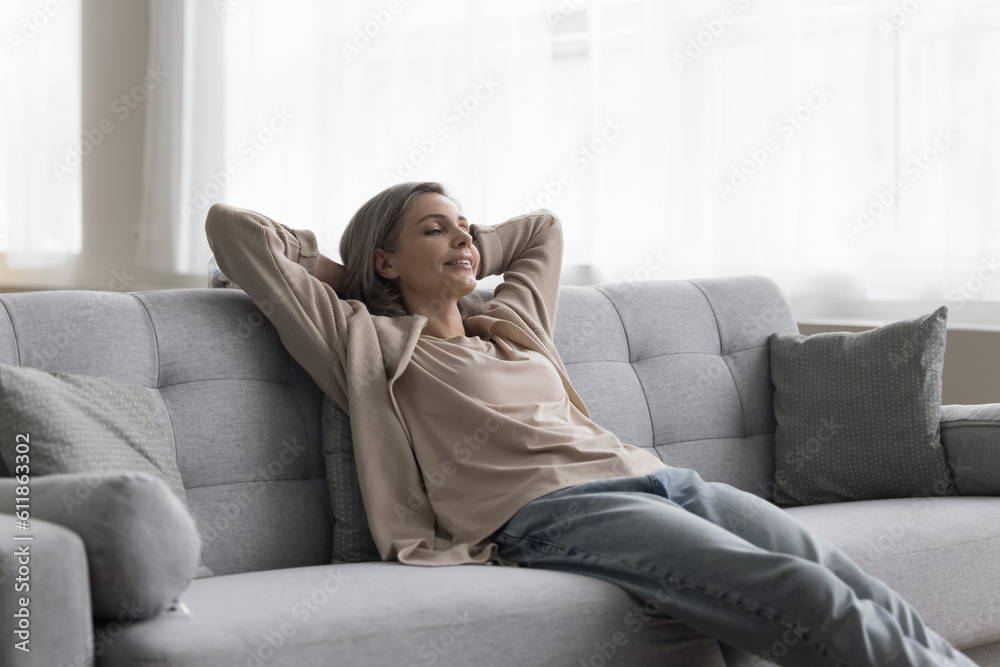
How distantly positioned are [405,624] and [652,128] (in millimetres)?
2230

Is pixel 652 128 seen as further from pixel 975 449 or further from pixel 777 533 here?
pixel 777 533

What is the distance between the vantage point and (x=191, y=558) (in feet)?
4.23

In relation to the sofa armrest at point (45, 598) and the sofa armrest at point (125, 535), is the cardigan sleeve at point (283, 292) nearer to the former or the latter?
the sofa armrest at point (125, 535)

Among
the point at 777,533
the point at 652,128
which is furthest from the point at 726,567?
the point at 652,128

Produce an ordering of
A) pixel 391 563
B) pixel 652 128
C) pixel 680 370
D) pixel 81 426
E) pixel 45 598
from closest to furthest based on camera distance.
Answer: pixel 45 598 < pixel 81 426 < pixel 391 563 < pixel 680 370 < pixel 652 128

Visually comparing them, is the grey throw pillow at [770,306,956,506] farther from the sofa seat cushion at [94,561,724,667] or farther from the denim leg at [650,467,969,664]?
the sofa seat cushion at [94,561,724,667]

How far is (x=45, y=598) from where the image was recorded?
1150 millimetres

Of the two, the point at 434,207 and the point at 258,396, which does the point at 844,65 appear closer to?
the point at 434,207

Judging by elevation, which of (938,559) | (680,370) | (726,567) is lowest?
(938,559)

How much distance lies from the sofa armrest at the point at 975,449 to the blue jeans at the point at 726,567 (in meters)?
0.66

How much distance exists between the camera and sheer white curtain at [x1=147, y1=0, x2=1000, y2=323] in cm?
282

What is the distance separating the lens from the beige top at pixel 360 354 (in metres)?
1.75

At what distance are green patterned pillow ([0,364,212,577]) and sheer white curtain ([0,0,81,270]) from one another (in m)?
3.09

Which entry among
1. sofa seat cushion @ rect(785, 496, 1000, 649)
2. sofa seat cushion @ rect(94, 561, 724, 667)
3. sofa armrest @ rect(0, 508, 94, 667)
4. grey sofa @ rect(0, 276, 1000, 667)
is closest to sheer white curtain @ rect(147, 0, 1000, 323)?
grey sofa @ rect(0, 276, 1000, 667)
